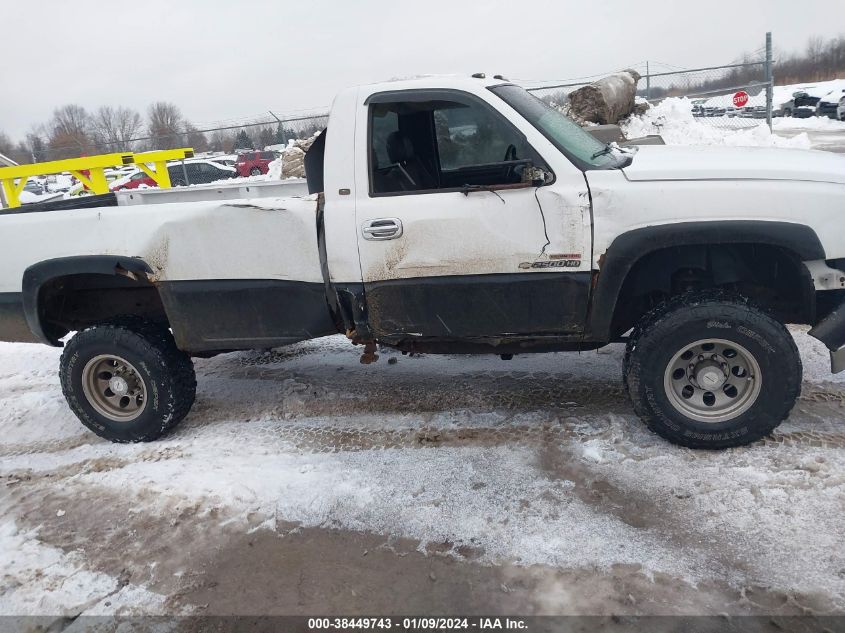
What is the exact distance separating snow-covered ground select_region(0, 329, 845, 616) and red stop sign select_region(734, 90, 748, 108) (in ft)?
41.8

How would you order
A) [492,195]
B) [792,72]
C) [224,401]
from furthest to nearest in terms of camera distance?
[792,72], [224,401], [492,195]

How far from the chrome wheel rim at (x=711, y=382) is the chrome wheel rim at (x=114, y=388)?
A: 3.35 meters

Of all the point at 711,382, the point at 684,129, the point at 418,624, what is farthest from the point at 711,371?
the point at 684,129

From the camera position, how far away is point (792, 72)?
190 feet

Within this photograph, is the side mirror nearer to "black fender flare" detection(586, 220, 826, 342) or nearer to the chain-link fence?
"black fender flare" detection(586, 220, 826, 342)

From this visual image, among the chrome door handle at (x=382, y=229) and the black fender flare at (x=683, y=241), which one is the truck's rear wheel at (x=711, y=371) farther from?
the chrome door handle at (x=382, y=229)

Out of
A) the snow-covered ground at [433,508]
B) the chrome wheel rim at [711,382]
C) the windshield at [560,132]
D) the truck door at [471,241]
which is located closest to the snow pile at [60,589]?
the snow-covered ground at [433,508]

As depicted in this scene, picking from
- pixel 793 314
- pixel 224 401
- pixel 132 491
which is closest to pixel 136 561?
pixel 132 491

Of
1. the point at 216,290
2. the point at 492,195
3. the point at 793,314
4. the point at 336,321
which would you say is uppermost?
the point at 492,195

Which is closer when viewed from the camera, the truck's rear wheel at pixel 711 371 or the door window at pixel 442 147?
the truck's rear wheel at pixel 711 371

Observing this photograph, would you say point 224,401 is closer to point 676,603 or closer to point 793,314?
point 676,603

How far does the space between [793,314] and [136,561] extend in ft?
12.6

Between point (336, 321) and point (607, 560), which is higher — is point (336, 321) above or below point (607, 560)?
above

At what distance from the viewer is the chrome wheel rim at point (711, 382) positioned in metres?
3.46
